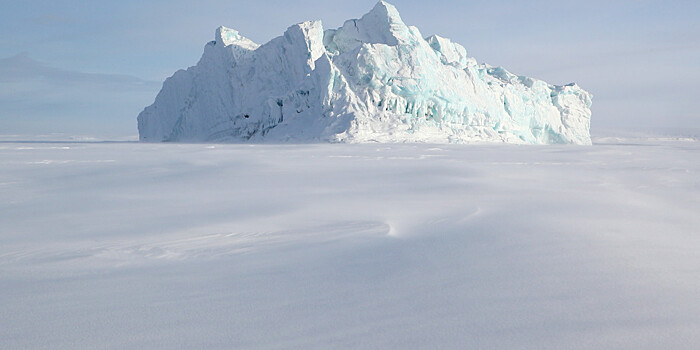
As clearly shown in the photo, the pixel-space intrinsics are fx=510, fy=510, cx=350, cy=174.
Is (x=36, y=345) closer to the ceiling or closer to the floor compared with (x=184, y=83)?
closer to the floor

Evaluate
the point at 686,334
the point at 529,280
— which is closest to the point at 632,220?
the point at 529,280

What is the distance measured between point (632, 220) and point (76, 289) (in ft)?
9.52

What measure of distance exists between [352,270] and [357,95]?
59.7 ft

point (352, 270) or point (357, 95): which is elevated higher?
point (357, 95)

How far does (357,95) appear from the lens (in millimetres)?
19922

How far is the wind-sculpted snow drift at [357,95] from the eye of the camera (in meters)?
19.6

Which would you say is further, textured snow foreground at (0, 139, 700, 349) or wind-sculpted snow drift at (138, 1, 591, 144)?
wind-sculpted snow drift at (138, 1, 591, 144)

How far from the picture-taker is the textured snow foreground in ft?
4.82

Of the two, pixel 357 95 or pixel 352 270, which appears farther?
pixel 357 95

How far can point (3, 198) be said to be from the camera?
4074mm

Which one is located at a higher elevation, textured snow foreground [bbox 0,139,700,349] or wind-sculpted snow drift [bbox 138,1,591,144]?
wind-sculpted snow drift [bbox 138,1,591,144]

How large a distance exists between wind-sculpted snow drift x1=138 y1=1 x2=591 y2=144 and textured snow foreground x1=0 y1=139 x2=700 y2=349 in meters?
14.1

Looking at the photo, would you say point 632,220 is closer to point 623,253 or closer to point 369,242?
point 623,253

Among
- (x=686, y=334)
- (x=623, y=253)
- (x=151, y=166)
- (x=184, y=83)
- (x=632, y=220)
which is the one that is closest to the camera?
(x=686, y=334)
